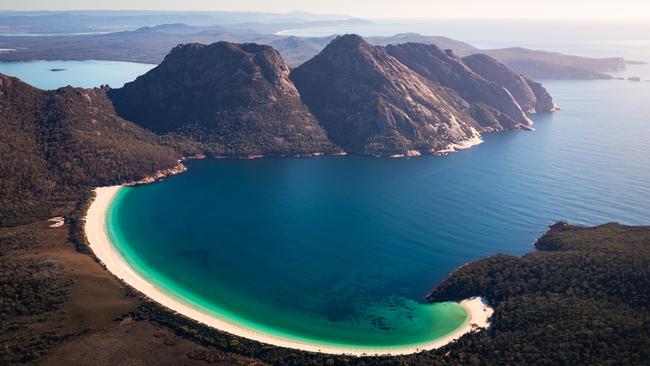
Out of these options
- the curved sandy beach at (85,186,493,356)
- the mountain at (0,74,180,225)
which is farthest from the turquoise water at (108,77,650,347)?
the mountain at (0,74,180,225)

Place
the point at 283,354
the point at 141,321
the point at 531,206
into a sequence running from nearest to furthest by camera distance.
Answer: the point at 283,354, the point at 141,321, the point at 531,206

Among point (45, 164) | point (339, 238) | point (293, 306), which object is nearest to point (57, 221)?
point (45, 164)

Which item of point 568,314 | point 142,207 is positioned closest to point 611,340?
point 568,314

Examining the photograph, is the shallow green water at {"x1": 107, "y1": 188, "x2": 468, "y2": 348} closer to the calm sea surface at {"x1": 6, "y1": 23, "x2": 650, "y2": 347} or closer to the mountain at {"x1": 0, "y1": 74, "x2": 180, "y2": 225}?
the calm sea surface at {"x1": 6, "y1": 23, "x2": 650, "y2": 347}

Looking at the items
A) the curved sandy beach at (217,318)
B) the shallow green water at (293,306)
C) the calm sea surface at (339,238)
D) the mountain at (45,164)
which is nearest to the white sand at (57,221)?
the mountain at (45,164)

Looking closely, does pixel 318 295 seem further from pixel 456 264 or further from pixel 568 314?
pixel 568 314

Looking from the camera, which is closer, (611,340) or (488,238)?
(611,340)
